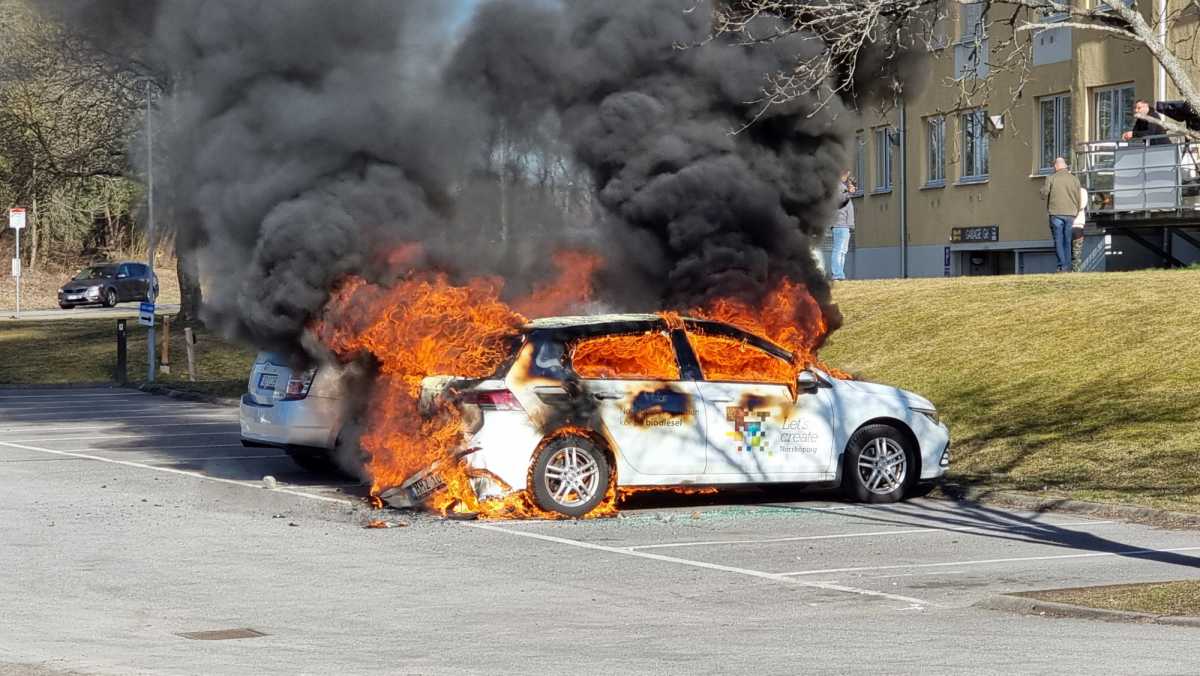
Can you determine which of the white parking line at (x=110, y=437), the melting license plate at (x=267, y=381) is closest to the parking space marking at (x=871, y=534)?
the melting license plate at (x=267, y=381)

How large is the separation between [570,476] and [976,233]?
86.2 ft

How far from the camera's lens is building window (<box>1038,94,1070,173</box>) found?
34.7m

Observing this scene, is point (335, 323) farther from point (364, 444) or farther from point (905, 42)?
point (905, 42)

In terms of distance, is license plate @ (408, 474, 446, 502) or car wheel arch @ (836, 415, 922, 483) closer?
license plate @ (408, 474, 446, 502)

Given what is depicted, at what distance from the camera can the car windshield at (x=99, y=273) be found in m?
59.1

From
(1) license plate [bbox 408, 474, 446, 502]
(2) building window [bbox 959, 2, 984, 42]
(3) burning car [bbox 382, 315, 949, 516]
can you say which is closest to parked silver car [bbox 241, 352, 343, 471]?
(3) burning car [bbox 382, 315, 949, 516]

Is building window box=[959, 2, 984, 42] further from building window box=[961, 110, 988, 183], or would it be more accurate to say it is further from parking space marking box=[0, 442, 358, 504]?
parking space marking box=[0, 442, 358, 504]

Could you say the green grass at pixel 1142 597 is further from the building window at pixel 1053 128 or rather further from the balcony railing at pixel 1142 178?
the building window at pixel 1053 128

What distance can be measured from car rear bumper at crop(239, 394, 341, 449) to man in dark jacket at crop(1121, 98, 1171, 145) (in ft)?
25.1

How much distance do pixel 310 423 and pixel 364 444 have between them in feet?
6.28

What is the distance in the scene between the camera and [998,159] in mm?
36625

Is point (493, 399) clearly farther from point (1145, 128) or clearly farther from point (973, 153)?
point (973, 153)

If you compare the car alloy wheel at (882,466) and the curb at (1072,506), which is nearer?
the curb at (1072,506)

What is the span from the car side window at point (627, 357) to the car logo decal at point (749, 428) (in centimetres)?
60
